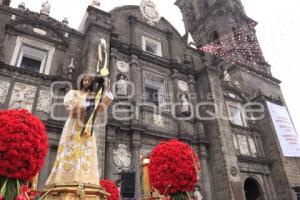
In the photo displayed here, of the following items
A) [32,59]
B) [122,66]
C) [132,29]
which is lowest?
[32,59]

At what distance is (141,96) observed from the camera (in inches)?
525

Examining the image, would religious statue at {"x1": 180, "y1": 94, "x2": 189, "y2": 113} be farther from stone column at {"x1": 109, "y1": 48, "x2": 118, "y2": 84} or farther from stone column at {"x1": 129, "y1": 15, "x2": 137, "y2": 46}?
stone column at {"x1": 129, "y1": 15, "x2": 137, "y2": 46}

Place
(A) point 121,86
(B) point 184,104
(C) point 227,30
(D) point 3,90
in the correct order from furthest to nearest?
1. (C) point 227,30
2. (B) point 184,104
3. (A) point 121,86
4. (D) point 3,90

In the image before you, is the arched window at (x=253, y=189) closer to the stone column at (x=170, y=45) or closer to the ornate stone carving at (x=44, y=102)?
the stone column at (x=170, y=45)

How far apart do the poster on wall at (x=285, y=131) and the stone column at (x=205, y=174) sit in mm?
6251

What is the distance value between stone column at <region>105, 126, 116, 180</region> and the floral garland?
21.8 feet

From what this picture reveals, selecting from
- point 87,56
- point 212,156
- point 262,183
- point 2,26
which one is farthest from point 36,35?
point 262,183

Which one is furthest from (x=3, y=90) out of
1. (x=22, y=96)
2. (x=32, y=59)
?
(x=32, y=59)

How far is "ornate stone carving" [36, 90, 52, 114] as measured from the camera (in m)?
10.4

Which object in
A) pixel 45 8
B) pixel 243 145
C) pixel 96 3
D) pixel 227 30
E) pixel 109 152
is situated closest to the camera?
pixel 109 152

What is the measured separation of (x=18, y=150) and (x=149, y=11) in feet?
51.4

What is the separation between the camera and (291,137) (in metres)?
17.4

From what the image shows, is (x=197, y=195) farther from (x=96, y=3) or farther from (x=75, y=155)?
(x=96, y=3)

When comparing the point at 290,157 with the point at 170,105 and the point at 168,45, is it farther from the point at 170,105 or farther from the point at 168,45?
the point at 168,45
